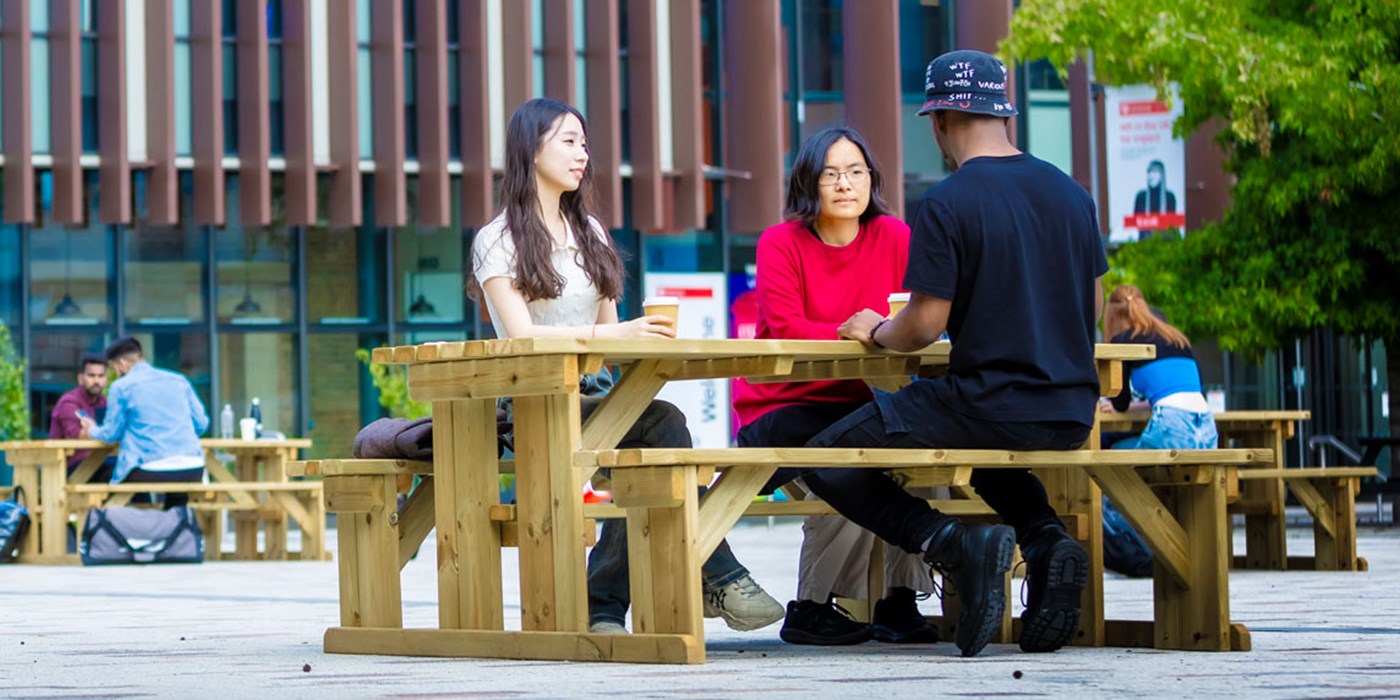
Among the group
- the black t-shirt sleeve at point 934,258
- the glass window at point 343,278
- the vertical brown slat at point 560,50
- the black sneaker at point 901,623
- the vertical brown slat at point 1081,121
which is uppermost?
the vertical brown slat at point 560,50

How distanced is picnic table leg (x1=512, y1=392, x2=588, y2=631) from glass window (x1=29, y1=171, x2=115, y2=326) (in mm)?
18337

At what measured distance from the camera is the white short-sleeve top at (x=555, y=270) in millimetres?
7035

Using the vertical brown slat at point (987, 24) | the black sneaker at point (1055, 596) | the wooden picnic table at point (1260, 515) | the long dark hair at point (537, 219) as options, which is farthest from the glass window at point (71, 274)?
the black sneaker at point (1055, 596)

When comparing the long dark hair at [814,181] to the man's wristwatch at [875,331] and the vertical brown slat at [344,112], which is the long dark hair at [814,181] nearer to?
the man's wristwatch at [875,331]

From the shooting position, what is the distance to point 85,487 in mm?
16578

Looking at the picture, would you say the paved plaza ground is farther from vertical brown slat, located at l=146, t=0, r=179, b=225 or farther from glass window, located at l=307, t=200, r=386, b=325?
glass window, located at l=307, t=200, r=386, b=325

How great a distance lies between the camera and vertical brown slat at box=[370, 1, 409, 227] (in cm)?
2402

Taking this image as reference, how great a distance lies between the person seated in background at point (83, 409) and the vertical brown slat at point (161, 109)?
4.25 m

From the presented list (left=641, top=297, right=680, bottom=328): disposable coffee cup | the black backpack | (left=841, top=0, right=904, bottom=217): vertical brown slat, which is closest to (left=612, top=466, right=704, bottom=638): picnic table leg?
(left=641, top=297, right=680, bottom=328): disposable coffee cup

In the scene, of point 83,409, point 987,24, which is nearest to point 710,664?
point 83,409

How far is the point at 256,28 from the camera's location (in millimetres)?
23750

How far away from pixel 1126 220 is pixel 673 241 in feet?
19.4

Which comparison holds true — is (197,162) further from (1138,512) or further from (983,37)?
(1138,512)

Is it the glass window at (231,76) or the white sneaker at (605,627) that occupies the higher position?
the glass window at (231,76)
